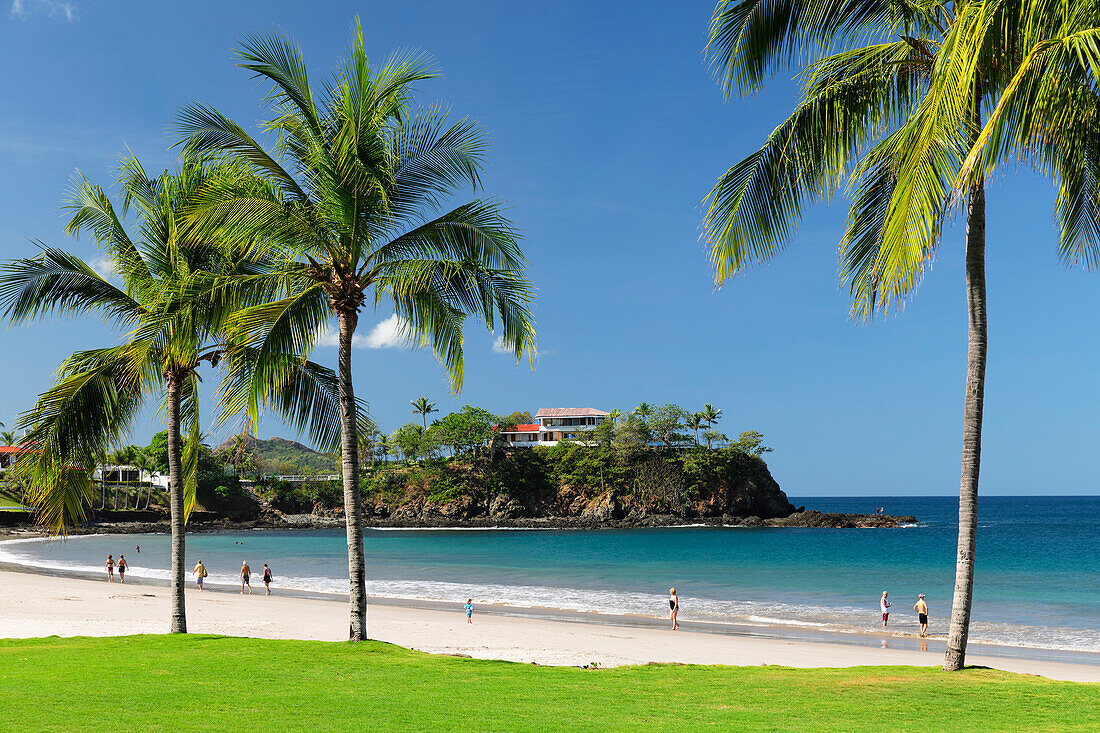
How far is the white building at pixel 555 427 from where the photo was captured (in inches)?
4788

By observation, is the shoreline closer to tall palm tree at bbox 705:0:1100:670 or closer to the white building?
tall palm tree at bbox 705:0:1100:670

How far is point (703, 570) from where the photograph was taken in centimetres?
4719

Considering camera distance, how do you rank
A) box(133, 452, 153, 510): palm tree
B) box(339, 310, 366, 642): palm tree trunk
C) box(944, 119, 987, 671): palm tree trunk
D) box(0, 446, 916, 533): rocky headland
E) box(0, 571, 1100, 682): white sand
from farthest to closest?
box(0, 446, 916, 533): rocky headland
box(133, 452, 153, 510): palm tree
box(0, 571, 1100, 682): white sand
box(339, 310, 366, 642): palm tree trunk
box(944, 119, 987, 671): palm tree trunk

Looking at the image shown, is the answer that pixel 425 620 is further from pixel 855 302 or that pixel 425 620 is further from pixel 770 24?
pixel 770 24

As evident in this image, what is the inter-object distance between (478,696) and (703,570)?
4087 cm

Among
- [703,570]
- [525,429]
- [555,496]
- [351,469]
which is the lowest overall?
[703,570]

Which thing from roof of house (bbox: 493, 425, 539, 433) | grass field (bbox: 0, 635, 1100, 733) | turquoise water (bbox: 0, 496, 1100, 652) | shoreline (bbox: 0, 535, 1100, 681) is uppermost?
roof of house (bbox: 493, 425, 539, 433)

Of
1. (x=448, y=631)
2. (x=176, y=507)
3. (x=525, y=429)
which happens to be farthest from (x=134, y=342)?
(x=525, y=429)

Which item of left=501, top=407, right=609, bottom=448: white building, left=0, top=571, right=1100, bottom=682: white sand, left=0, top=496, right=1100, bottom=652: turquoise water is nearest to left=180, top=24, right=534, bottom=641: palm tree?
left=0, top=571, right=1100, bottom=682: white sand

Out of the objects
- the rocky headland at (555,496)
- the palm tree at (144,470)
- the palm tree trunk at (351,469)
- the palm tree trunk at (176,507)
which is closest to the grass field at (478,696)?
the palm tree trunk at (351,469)

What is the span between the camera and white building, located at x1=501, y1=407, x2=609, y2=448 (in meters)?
122

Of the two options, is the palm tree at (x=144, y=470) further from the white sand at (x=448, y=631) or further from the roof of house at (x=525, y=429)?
the white sand at (x=448, y=631)

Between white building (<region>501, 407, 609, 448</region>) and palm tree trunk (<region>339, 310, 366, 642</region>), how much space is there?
106692mm

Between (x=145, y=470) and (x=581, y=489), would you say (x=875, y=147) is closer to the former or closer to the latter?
(x=581, y=489)
